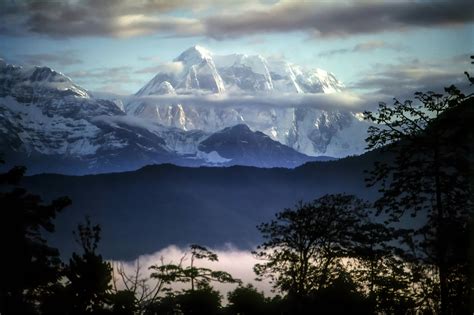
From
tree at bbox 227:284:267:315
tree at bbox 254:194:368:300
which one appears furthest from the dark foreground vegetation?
tree at bbox 227:284:267:315

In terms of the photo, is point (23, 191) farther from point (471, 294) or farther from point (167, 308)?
point (167, 308)

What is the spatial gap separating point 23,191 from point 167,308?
24.0 meters

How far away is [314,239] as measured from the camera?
43.2m

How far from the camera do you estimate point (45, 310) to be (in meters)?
31.4

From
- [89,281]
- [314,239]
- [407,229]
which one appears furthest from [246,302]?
[407,229]

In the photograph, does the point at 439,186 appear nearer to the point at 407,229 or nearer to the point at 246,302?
the point at 407,229

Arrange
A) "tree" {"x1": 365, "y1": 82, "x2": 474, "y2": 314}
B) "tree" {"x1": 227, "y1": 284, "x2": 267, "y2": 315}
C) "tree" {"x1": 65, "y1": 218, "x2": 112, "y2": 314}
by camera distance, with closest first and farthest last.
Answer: "tree" {"x1": 365, "y1": 82, "x2": 474, "y2": 314}
"tree" {"x1": 65, "y1": 218, "x2": 112, "y2": 314}
"tree" {"x1": 227, "y1": 284, "x2": 267, "y2": 315}

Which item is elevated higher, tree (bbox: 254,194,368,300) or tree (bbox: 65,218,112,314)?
tree (bbox: 254,194,368,300)

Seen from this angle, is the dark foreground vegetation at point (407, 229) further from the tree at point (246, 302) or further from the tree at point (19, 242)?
the tree at point (246, 302)

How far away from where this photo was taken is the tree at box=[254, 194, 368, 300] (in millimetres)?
42844

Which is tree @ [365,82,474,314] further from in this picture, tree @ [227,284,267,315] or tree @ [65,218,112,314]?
tree @ [227,284,267,315]

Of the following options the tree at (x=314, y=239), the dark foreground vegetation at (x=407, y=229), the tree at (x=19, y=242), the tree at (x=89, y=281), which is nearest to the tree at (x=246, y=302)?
the tree at (x=314, y=239)

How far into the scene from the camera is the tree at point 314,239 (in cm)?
4284

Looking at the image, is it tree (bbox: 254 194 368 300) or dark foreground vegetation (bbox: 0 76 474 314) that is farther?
tree (bbox: 254 194 368 300)
